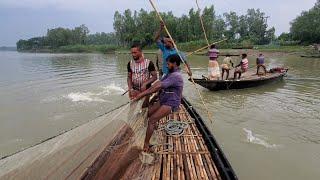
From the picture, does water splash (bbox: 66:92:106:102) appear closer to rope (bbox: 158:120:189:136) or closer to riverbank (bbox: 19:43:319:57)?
rope (bbox: 158:120:189:136)

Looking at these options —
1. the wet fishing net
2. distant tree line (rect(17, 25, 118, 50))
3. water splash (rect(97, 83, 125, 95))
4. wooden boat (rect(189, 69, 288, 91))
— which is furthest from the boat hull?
distant tree line (rect(17, 25, 118, 50))

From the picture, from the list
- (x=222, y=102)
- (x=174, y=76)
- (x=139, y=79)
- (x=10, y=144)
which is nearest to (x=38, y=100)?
(x=10, y=144)

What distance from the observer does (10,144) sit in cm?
827

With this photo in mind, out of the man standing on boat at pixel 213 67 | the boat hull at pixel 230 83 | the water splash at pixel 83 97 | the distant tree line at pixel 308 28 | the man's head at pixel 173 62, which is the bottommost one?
the water splash at pixel 83 97

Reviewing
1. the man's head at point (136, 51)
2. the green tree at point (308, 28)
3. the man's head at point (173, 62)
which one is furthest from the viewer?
the green tree at point (308, 28)

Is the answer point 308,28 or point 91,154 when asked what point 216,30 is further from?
point 91,154

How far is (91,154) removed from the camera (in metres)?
4.23

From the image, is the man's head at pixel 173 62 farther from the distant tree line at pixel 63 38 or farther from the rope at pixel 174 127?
the distant tree line at pixel 63 38

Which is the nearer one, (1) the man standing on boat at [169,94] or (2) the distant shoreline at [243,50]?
(1) the man standing on boat at [169,94]

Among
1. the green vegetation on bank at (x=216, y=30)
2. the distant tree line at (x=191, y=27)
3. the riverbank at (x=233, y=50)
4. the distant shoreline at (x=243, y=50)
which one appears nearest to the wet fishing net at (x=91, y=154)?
the riverbank at (x=233, y=50)

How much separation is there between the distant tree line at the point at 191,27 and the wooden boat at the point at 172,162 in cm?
6045

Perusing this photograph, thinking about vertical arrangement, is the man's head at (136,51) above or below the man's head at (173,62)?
above

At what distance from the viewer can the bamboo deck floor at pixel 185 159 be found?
4739 mm

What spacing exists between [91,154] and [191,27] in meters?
66.1
